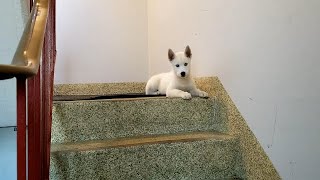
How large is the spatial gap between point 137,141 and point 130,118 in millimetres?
192

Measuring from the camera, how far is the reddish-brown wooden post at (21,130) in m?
0.69

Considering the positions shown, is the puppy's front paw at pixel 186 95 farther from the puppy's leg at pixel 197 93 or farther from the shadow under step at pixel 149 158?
the shadow under step at pixel 149 158

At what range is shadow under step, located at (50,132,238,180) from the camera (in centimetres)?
139

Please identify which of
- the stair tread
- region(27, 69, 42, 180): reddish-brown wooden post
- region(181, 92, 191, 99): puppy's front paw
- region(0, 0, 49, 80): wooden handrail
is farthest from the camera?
region(181, 92, 191, 99): puppy's front paw

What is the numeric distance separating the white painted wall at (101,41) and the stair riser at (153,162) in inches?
70.8

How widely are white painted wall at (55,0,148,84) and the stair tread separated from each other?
1.59 m

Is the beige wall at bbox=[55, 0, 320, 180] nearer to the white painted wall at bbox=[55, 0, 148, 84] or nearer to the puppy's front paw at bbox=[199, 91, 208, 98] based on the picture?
the white painted wall at bbox=[55, 0, 148, 84]

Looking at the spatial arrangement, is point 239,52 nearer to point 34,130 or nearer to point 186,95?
point 186,95

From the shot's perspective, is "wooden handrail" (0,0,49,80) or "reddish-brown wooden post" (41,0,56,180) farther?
"reddish-brown wooden post" (41,0,56,180)

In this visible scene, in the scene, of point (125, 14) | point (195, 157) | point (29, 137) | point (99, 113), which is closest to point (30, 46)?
point (29, 137)

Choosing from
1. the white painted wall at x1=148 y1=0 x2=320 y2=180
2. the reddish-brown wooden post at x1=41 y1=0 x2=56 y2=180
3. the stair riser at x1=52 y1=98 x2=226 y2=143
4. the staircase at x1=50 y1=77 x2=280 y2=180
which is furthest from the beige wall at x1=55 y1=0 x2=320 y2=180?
the reddish-brown wooden post at x1=41 y1=0 x2=56 y2=180

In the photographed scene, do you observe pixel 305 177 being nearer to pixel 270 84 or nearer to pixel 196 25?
pixel 270 84

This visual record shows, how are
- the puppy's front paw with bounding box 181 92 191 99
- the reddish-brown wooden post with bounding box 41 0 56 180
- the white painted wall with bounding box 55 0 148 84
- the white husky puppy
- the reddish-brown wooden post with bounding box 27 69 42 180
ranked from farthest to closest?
the white painted wall with bounding box 55 0 148 84 → the white husky puppy → the puppy's front paw with bounding box 181 92 191 99 → the reddish-brown wooden post with bounding box 41 0 56 180 → the reddish-brown wooden post with bounding box 27 69 42 180

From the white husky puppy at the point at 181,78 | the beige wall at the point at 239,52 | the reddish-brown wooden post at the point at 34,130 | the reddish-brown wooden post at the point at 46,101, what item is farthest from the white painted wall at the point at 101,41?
the reddish-brown wooden post at the point at 34,130
